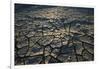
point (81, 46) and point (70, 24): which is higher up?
point (70, 24)

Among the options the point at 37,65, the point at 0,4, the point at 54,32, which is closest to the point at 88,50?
the point at 54,32

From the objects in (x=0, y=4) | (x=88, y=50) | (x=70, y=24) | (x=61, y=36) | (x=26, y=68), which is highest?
(x=0, y=4)

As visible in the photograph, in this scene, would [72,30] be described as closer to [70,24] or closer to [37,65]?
[70,24]
